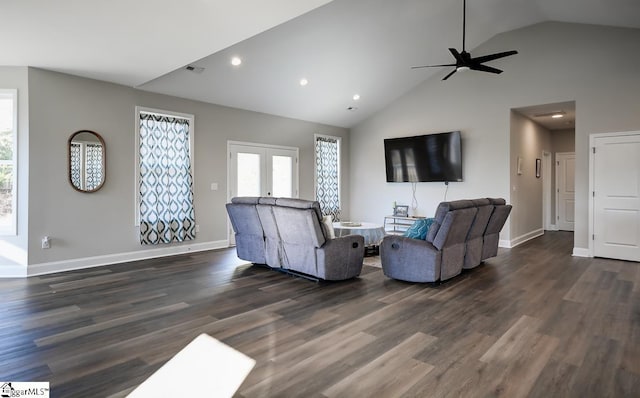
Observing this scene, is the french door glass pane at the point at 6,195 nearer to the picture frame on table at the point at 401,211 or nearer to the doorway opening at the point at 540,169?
the picture frame on table at the point at 401,211

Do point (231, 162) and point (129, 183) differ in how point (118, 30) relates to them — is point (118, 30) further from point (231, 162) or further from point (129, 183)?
point (231, 162)

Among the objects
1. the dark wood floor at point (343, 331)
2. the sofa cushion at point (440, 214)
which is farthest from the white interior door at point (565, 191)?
the sofa cushion at point (440, 214)

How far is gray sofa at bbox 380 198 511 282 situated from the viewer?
424 centimetres

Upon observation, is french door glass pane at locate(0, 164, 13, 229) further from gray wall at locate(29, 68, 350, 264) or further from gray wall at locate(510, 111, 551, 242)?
gray wall at locate(510, 111, 551, 242)

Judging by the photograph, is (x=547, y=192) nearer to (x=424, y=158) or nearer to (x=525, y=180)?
(x=525, y=180)

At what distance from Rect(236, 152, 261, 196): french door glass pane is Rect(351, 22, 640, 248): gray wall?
3024 mm

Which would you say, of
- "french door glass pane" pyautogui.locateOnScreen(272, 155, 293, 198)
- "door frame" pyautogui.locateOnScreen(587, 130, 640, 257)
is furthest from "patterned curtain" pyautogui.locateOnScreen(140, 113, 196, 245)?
"door frame" pyautogui.locateOnScreen(587, 130, 640, 257)

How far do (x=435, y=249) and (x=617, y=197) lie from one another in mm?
3878

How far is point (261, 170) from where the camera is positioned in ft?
25.4

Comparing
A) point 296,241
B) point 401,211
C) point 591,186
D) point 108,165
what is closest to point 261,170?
point 108,165

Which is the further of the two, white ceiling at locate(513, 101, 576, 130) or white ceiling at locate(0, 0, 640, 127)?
white ceiling at locate(513, 101, 576, 130)

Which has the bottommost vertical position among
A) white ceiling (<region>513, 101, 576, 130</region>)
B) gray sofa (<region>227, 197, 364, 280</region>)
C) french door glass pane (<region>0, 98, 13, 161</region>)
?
gray sofa (<region>227, 197, 364, 280</region>)

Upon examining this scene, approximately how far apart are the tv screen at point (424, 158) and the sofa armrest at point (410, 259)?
12.5 ft

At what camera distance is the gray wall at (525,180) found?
288 inches
